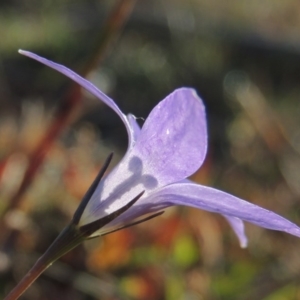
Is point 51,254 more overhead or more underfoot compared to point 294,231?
more underfoot

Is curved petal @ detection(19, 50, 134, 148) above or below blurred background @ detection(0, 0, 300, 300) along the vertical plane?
above

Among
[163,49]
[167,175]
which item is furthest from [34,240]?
[163,49]

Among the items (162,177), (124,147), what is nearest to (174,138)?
(162,177)

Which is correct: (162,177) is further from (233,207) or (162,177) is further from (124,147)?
(124,147)

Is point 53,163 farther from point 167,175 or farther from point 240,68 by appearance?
point 240,68

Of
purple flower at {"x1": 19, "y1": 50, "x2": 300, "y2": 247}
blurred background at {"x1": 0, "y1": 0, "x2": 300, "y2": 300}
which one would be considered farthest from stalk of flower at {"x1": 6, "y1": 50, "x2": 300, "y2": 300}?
blurred background at {"x1": 0, "y1": 0, "x2": 300, "y2": 300}

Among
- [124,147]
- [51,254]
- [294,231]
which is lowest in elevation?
[124,147]

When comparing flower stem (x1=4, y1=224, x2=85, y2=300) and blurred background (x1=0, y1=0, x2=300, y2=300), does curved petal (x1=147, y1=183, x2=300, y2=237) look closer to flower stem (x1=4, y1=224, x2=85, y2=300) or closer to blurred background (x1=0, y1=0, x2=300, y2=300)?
flower stem (x1=4, y1=224, x2=85, y2=300)
